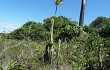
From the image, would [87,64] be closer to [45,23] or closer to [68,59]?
[68,59]

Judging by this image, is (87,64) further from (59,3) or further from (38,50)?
(59,3)

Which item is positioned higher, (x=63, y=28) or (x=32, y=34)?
(x=63, y=28)

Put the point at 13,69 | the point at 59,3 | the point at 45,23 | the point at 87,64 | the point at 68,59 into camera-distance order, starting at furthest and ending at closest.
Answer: the point at 59,3 < the point at 45,23 < the point at 68,59 < the point at 87,64 < the point at 13,69

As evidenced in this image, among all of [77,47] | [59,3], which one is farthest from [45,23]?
[77,47]

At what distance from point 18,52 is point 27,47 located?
1.12 m

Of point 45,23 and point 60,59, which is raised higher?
point 45,23

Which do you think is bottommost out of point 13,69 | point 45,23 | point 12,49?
point 13,69

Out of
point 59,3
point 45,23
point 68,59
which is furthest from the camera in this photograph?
point 59,3

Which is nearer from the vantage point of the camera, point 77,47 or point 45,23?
point 77,47

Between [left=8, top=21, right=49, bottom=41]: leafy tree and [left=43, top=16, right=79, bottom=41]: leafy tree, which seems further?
[left=8, top=21, right=49, bottom=41]: leafy tree

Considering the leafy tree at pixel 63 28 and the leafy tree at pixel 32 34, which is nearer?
the leafy tree at pixel 63 28

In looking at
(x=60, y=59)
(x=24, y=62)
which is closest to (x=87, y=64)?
(x=60, y=59)

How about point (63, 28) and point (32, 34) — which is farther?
point (63, 28)

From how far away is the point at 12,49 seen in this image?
12.9 m
